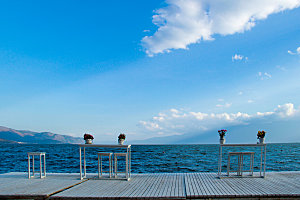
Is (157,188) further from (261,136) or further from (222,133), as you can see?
(261,136)

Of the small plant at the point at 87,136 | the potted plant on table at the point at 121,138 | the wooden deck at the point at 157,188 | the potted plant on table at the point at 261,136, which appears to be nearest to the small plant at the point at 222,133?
the potted plant on table at the point at 261,136

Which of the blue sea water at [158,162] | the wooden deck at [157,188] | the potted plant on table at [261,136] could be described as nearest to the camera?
the wooden deck at [157,188]

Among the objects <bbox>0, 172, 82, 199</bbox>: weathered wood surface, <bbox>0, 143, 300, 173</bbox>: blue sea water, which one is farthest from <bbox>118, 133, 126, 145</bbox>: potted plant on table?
<bbox>0, 143, 300, 173</bbox>: blue sea water

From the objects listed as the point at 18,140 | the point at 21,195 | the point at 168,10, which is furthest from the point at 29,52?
the point at 18,140

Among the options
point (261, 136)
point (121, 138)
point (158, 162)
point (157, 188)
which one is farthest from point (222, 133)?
point (158, 162)

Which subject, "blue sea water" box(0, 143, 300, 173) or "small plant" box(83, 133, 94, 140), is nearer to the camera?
"small plant" box(83, 133, 94, 140)

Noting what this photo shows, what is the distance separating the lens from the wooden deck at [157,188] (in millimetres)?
4934

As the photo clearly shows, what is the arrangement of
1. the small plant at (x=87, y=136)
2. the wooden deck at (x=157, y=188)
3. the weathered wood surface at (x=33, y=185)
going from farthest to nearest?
the small plant at (x=87, y=136) → the weathered wood surface at (x=33, y=185) → the wooden deck at (x=157, y=188)

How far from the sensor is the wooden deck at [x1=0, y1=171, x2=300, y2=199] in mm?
4934

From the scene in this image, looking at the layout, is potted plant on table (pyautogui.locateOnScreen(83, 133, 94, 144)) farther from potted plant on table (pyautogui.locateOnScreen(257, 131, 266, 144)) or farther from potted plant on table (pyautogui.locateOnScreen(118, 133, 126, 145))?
potted plant on table (pyautogui.locateOnScreen(257, 131, 266, 144))

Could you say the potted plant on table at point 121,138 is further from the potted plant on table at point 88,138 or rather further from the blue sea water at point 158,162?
the blue sea water at point 158,162

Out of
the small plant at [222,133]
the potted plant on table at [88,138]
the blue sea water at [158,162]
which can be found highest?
the small plant at [222,133]

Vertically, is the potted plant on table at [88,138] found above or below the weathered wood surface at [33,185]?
above

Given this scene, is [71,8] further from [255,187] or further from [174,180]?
[255,187]
